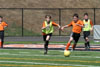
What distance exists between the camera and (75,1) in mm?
49781

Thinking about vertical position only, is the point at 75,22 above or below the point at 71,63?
above

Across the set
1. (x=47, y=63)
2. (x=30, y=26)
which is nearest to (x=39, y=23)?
(x=30, y=26)

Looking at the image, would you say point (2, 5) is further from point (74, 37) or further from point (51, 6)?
point (74, 37)

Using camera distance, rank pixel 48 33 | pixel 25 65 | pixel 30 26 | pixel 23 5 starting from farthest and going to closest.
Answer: pixel 23 5
pixel 30 26
pixel 48 33
pixel 25 65

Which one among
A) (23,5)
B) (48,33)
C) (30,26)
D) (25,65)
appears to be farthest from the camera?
(23,5)


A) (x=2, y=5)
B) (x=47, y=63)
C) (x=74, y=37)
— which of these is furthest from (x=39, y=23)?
(x=47, y=63)

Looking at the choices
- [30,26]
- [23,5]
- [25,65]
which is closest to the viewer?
[25,65]

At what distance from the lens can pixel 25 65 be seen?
14.7 metres

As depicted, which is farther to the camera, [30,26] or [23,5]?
[23,5]

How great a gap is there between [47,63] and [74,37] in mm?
6186

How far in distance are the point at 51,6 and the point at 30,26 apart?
4.48m

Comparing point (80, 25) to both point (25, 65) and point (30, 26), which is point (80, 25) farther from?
point (30, 26)

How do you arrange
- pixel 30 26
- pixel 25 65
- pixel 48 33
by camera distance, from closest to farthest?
pixel 25 65 → pixel 48 33 → pixel 30 26

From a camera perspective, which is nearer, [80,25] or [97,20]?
[80,25]
